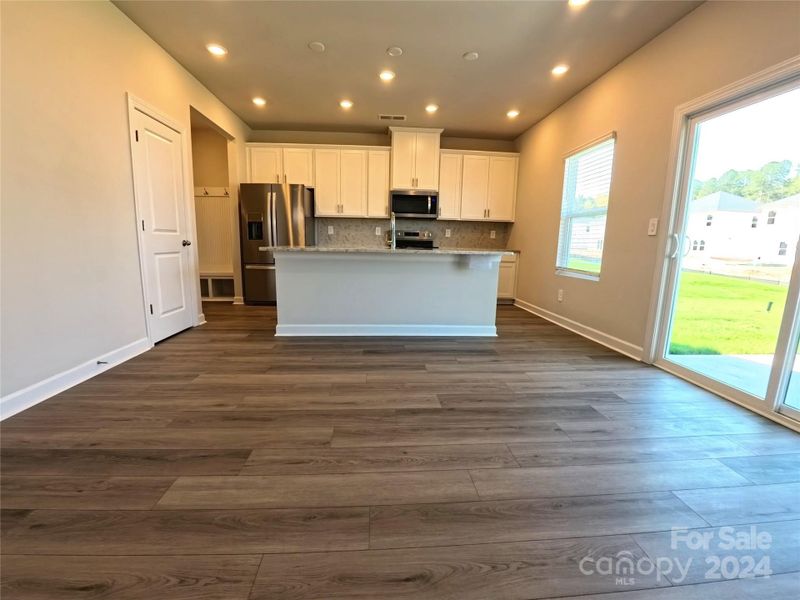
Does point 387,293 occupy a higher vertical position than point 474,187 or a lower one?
lower

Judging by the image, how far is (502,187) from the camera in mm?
5453

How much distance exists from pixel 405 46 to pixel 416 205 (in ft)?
8.19

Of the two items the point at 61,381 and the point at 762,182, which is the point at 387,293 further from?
the point at 762,182

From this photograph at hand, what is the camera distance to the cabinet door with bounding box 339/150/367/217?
17.0 ft

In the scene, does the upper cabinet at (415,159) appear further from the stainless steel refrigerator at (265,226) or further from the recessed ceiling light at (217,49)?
the recessed ceiling light at (217,49)

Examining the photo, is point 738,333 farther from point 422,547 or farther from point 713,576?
point 422,547

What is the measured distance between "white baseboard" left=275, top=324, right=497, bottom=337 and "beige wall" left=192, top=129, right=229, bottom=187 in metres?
3.28

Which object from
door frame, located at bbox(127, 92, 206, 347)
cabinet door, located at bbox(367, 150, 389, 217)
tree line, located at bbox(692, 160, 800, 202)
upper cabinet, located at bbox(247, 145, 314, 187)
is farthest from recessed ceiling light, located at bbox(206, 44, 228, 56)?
tree line, located at bbox(692, 160, 800, 202)

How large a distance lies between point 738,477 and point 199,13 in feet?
14.6

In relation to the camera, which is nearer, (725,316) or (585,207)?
(725,316)

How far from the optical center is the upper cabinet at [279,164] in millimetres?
5082

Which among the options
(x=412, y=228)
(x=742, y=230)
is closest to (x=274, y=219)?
(x=412, y=228)

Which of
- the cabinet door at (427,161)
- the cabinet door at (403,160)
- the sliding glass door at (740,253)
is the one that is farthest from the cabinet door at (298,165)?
the sliding glass door at (740,253)

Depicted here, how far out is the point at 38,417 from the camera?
5.86ft
